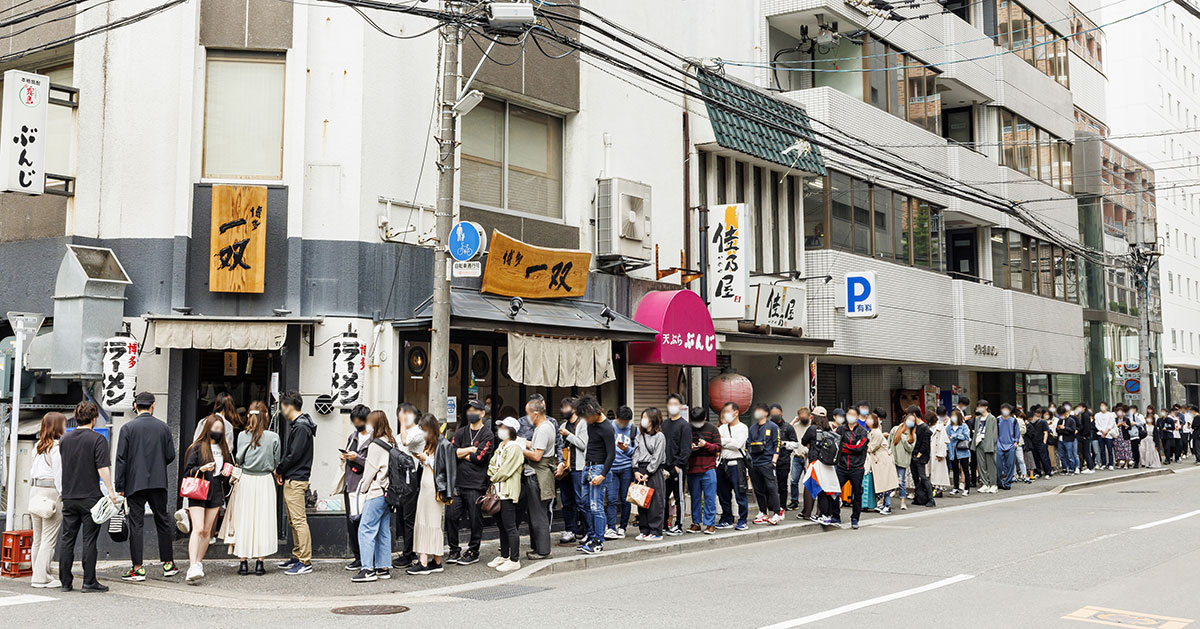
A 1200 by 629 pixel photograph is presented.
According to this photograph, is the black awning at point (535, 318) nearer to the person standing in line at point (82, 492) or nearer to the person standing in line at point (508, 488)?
the person standing in line at point (508, 488)

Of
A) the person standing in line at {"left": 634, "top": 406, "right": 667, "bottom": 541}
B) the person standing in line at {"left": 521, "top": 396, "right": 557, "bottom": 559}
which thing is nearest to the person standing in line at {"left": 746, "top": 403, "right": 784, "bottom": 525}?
the person standing in line at {"left": 634, "top": 406, "right": 667, "bottom": 541}

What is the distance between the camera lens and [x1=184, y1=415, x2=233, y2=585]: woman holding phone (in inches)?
452

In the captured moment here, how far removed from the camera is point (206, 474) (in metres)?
11.5

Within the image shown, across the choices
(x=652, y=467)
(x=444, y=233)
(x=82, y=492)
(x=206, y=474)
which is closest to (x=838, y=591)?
(x=652, y=467)

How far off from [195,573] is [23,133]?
6033mm

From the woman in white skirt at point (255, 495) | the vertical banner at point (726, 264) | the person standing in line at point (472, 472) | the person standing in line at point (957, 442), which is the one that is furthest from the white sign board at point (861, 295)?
the woman in white skirt at point (255, 495)

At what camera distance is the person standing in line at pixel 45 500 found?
10.9 meters

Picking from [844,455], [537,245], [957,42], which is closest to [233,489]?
[537,245]

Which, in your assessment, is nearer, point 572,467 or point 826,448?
point 572,467

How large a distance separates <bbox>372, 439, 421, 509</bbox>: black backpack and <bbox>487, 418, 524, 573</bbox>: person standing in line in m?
1.05

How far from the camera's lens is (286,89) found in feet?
46.0

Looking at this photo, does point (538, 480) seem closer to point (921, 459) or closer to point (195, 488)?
point (195, 488)

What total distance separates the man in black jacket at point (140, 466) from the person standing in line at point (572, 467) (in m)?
4.66

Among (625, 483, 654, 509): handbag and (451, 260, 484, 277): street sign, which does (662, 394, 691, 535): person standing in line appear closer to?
(625, 483, 654, 509): handbag
